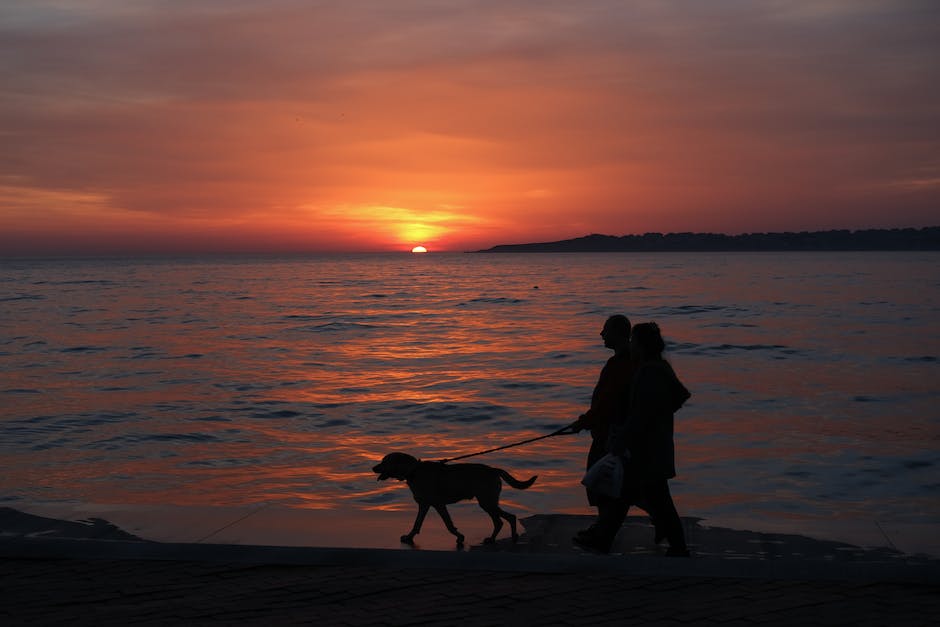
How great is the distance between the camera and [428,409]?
19.3 m

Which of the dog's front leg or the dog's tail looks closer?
the dog's front leg

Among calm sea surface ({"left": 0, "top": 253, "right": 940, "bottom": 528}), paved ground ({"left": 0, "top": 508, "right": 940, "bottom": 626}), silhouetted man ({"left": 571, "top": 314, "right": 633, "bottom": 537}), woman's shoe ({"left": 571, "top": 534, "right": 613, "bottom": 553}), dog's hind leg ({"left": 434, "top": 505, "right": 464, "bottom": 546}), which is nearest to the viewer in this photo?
paved ground ({"left": 0, "top": 508, "right": 940, "bottom": 626})

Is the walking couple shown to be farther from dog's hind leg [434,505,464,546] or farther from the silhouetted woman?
dog's hind leg [434,505,464,546]

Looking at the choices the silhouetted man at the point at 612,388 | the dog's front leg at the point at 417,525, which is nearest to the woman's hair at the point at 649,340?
the silhouetted man at the point at 612,388

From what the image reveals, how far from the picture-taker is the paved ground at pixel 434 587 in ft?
16.5

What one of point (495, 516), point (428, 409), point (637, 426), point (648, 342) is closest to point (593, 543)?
point (495, 516)

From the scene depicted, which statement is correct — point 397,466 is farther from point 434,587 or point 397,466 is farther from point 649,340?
point 649,340

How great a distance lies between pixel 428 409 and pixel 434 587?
45.1 feet

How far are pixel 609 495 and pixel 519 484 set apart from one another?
0.97 metres

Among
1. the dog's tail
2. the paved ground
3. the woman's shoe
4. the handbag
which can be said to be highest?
the handbag

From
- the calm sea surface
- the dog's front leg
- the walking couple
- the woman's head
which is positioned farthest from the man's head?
the calm sea surface

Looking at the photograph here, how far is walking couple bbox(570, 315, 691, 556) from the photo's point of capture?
6.34m

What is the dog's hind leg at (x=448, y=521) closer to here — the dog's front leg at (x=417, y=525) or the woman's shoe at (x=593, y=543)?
the dog's front leg at (x=417, y=525)

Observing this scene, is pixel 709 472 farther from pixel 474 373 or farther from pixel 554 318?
pixel 554 318
